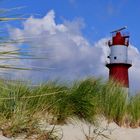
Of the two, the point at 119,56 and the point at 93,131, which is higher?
the point at 119,56

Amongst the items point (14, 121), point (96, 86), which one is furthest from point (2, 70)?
point (96, 86)

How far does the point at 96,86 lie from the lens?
356 inches

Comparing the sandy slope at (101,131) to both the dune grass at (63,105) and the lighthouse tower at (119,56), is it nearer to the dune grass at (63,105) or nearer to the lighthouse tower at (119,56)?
the dune grass at (63,105)

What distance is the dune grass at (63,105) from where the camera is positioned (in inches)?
243

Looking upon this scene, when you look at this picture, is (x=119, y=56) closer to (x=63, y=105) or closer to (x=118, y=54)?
(x=118, y=54)

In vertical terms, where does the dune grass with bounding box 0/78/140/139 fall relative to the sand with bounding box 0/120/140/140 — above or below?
above

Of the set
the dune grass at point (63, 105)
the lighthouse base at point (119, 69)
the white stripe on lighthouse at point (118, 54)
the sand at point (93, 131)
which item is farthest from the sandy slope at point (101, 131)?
the white stripe on lighthouse at point (118, 54)

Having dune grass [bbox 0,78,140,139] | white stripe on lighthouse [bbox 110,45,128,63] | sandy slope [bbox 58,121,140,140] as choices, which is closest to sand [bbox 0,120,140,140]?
sandy slope [bbox 58,121,140,140]

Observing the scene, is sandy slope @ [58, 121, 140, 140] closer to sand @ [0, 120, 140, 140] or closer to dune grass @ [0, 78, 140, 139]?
sand @ [0, 120, 140, 140]

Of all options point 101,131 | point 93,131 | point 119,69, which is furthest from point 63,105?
point 119,69

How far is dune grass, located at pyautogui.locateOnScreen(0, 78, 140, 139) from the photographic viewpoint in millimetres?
6164

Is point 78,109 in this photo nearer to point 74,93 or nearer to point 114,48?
point 74,93

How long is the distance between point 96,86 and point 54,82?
127 centimetres

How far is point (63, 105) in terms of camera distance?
751 cm
